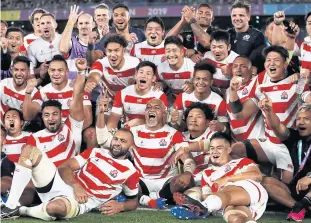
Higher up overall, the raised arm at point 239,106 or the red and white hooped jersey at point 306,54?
the red and white hooped jersey at point 306,54

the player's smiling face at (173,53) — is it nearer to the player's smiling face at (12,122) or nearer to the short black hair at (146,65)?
the short black hair at (146,65)

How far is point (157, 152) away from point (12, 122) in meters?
1.31

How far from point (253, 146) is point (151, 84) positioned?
118cm

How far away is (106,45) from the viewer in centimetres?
647

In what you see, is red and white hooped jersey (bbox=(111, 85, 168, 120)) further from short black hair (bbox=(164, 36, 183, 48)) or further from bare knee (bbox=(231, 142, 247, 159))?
bare knee (bbox=(231, 142, 247, 159))

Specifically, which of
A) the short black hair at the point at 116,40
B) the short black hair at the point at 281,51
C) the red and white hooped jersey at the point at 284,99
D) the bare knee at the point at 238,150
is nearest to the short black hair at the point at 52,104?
the short black hair at the point at 116,40

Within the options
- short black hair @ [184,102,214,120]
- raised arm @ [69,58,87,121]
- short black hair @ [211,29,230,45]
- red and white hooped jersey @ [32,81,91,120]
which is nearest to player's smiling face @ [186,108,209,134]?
short black hair @ [184,102,214,120]

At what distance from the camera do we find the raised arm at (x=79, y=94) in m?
5.96

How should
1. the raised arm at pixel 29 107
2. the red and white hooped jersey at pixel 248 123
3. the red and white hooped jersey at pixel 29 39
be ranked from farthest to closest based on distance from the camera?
the red and white hooped jersey at pixel 29 39, the raised arm at pixel 29 107, the red and white hooped jersey at pixel 248 123

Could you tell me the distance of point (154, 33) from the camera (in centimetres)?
666

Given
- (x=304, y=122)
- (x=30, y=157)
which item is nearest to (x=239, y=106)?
(x=304, y=122)

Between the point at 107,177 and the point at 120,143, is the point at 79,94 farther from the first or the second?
the point at 107,177

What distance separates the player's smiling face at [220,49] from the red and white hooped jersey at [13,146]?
191cm

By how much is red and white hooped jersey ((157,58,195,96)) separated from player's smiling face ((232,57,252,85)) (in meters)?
0.52
